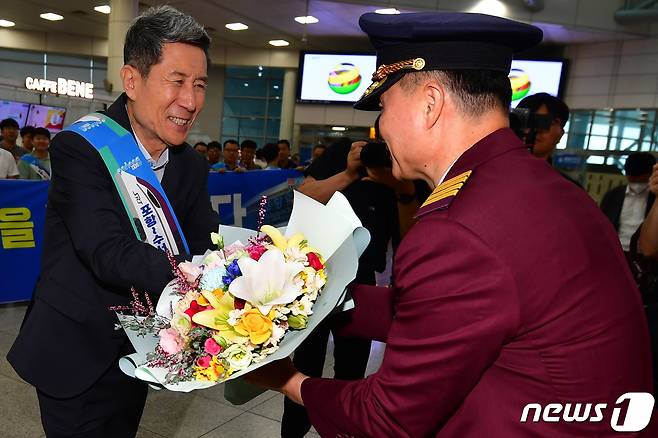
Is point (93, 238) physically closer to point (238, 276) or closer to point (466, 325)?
point (238, 276)

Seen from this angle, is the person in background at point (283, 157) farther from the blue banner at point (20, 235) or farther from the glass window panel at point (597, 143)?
the glass window panel at point (597, 143)

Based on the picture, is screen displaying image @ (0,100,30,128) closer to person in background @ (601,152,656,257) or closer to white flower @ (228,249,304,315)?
person in background @ (601,152,656,257)

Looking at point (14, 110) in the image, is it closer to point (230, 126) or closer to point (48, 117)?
point (48, 117)

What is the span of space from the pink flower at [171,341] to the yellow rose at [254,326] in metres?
0.16

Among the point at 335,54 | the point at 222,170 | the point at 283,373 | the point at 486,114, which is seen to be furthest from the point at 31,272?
the point at 335,54

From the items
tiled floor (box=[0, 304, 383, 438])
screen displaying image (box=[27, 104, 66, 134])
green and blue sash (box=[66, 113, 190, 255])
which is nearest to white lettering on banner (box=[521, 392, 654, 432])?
green and blue sash (box=[66, 113, 190, 255])

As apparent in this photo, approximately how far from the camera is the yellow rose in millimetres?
842

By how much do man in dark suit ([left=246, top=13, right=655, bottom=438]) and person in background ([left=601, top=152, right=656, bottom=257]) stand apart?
278 cm

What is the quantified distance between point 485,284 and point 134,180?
913 millimetres

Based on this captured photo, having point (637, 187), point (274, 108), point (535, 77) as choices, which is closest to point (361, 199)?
point (637, 187)

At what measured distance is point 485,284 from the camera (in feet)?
2.30

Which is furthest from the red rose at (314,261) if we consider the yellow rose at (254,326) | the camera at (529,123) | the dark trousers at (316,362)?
the camera at (529,123)

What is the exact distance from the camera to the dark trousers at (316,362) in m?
2.21

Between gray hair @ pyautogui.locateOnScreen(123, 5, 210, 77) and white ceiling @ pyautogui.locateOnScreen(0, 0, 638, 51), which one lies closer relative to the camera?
gray hair @ pyautogui.locateOnScreen(123, 5, 210, 77)
